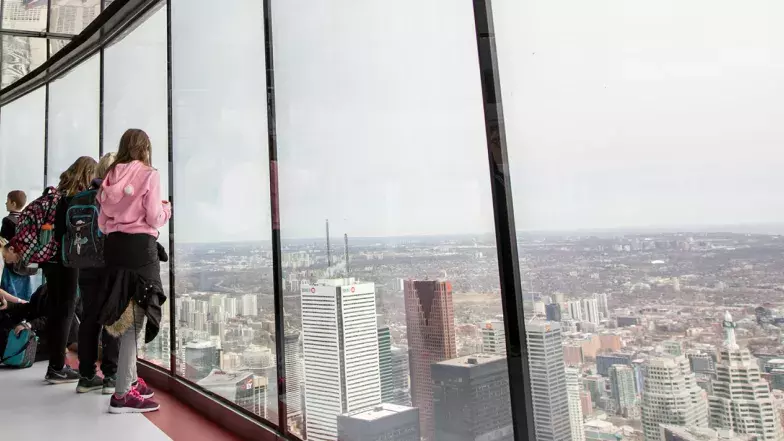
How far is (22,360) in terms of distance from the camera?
3.13 meters

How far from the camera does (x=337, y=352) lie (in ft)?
5.24

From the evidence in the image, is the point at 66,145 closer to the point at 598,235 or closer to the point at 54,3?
the point at 54,3

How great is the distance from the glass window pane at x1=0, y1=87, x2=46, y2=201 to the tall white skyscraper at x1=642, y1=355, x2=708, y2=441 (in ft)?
20.4

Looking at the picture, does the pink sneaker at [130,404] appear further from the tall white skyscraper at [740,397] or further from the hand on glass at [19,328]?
the tall white skyscraper at [740,397]

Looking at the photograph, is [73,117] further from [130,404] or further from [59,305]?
[130,404]

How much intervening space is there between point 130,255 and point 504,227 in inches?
69.8

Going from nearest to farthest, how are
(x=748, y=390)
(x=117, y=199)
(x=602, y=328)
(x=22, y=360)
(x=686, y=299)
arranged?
(x=748, y=390) < (x=686, y=299) < (x=602, y=328) < (x=117, y=199) < (x=22, y=360)

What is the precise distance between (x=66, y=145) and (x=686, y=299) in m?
5.52

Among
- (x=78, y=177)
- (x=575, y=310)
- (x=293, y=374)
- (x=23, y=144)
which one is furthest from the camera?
(x=23, y=144)

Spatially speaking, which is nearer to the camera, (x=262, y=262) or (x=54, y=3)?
(x=262, y=262)

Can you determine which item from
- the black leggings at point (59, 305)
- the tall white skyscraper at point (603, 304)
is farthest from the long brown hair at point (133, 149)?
the tall white skyscraper at point (603, 304)

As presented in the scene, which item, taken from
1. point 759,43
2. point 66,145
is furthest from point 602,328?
point 66,145

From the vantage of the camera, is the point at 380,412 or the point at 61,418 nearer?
the point at 380,412

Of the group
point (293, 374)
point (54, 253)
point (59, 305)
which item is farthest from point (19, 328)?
point (293, 374)
